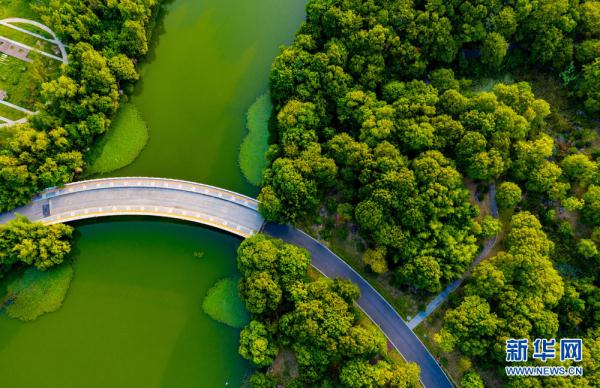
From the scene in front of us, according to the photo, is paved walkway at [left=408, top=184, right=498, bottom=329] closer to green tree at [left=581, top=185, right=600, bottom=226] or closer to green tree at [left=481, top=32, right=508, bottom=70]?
green tree at [left=581, top=185, right=600, bottom=226]

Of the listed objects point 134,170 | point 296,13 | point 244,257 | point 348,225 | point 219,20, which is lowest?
point 134,170

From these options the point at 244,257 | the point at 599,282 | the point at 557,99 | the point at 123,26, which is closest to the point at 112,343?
the point at 244,257

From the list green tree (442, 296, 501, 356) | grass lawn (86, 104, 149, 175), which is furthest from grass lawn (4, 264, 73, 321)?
green tree (442, 296, 501, 356)

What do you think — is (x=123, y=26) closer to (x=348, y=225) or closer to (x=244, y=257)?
(x=244, y=257)

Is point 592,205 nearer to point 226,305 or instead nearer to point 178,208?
point 226,305

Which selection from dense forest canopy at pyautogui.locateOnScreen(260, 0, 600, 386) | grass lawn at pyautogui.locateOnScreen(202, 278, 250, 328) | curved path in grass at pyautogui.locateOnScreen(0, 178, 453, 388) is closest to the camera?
dense forest canopy at pyautogui.locateOnScreen(260, 0, 600, 386)

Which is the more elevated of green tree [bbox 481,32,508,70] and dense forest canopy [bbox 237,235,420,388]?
green tree [bbox 481,32,508,70]

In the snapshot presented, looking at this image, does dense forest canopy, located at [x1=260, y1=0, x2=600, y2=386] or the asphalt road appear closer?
dense forest canopy, located at [x1=260, y1=0, x2=600, y2=386]

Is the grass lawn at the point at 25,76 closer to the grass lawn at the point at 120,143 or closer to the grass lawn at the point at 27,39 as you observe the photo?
the grass lawn at the point at 27,39
